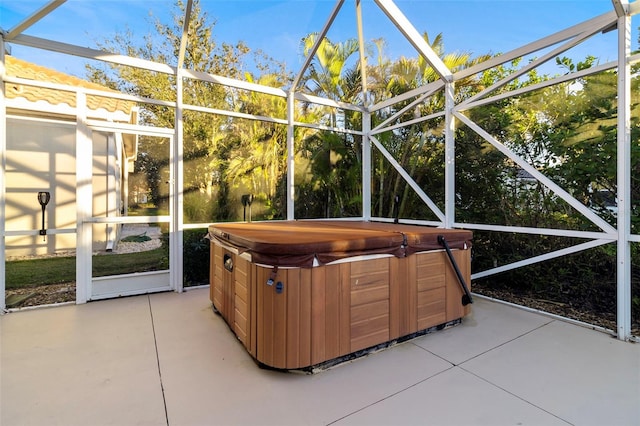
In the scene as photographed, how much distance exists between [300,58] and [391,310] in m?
5.06

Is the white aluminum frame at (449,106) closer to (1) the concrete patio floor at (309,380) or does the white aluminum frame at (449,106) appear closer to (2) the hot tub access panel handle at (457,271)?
(1) the concrete patio floor at (309,380)

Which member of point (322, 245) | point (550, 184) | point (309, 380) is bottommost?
point (309, 380)

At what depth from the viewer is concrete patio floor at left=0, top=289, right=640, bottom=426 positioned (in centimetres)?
181

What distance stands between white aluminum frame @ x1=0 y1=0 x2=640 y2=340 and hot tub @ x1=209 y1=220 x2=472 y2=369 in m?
1.42

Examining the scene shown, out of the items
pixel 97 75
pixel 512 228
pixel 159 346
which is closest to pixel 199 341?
pixel 159 346

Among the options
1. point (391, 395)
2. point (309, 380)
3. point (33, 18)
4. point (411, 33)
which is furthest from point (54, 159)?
point (411, 33)

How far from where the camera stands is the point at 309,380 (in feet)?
7.23

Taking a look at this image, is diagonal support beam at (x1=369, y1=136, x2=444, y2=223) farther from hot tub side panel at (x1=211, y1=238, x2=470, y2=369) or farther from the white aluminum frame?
hot tub side panel at (x1=211, y1=238, x2=470, y2=369)

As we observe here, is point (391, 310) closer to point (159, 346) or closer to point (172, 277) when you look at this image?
point (159, 346)

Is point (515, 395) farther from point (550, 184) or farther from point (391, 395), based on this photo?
point (550, 184)

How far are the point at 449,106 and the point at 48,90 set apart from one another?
5150 millimetres

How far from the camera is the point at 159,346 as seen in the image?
2.69m

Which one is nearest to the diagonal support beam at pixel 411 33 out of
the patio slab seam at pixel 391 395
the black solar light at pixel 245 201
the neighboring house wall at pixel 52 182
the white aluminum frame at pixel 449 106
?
the white aluminum frame at pixel 449 106

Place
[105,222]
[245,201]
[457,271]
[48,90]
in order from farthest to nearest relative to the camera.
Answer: [245,201], [105,222], [48,90], [457,271]
